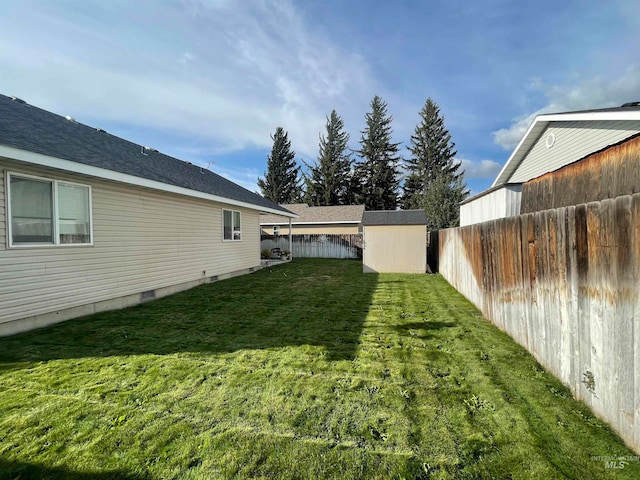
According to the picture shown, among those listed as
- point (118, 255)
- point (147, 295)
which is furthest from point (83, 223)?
point (147, 295)

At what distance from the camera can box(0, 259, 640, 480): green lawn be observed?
201 centimetres

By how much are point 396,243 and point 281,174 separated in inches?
1065

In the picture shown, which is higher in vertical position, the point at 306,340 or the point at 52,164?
the point at 52,164

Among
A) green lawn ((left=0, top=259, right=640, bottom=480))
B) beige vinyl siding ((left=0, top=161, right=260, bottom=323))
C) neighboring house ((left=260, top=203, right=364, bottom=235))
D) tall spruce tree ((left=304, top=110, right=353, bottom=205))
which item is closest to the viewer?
green lawn ((left=0, top=259, right=640, bottom=480))

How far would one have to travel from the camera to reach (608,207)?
230cm

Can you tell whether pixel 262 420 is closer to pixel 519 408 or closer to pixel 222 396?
pixel 222 396

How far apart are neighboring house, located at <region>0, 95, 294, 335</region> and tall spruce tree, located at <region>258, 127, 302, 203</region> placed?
27.4 m

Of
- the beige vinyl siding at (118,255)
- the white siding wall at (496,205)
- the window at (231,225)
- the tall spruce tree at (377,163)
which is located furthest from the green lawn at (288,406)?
the tall spruce tree at (377,163)

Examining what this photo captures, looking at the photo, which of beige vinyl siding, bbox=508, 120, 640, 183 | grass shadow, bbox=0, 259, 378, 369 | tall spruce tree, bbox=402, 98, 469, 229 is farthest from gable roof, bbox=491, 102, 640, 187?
tall spruce tree, bbox=402, 98, 469, 229

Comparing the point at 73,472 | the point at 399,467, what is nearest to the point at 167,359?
the point at 73,472

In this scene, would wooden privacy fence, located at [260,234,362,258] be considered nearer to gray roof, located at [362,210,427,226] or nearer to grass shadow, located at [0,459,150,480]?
gray roof, located at [362,210,427,226]

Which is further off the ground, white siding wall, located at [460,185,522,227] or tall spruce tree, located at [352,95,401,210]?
tall spruce tree, located at [352,95,401,210]

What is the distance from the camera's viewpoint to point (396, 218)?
40.0 feet

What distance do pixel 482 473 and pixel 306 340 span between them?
111 inches
